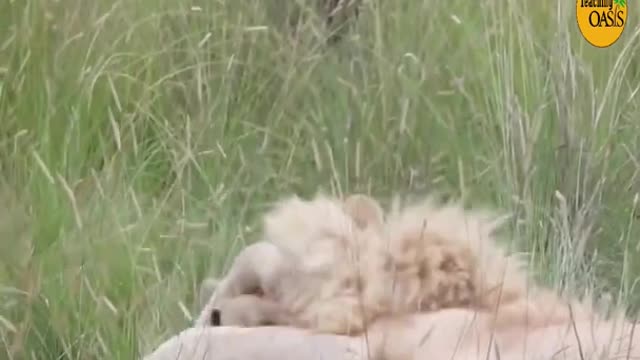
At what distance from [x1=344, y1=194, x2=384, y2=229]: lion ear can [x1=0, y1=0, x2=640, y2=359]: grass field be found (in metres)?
0.37

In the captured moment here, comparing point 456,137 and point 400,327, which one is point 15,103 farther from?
point 400,327

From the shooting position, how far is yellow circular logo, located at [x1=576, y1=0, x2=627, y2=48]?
6.01 ft

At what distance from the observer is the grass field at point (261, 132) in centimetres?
165

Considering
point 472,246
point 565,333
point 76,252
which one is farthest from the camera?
point 76,252

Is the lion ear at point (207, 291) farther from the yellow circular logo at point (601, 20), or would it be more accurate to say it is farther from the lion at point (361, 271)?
the yellow circular logo at point (601, 20)

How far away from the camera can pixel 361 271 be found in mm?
1193

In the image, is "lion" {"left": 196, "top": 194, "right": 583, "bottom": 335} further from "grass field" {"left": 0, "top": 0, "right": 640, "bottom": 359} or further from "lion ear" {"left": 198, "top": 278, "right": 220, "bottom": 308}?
"grass field" {"left": 0, "top": 0, "right": 640, "bottom": 359}

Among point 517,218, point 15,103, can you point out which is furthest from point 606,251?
point 15,103

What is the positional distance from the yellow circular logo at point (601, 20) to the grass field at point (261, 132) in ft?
0.04

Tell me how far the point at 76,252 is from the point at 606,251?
0.64 metres

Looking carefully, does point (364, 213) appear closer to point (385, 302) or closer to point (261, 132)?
point (385, 302)

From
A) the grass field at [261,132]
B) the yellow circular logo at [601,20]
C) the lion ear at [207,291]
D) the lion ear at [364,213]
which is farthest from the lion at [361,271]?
the yellow circular logo at [601,20]

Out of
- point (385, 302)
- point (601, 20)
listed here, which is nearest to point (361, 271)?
point (385, 302)

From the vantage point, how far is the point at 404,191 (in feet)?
5.73
